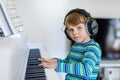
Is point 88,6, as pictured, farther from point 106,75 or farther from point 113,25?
point 106,75

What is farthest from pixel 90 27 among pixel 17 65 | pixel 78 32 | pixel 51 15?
pixel 51 15

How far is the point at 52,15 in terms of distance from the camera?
9.04 ft

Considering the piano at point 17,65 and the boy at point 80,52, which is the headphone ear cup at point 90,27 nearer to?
the boy at point 80,52

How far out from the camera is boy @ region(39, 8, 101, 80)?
1105mm

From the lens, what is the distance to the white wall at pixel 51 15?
2717 mm

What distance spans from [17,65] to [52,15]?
186 centimetres

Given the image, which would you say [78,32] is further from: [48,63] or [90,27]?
[48,63]

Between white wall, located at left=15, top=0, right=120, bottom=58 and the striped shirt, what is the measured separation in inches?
57.8

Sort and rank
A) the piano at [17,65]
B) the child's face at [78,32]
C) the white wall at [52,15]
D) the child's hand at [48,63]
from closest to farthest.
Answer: the piano at [17,65] → the child's hand at [48,63] → the child's face at [78,32] → the white wall at [52,15]

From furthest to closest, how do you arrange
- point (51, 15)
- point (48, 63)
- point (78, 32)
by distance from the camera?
1. point (51, 15)
2. point (78, 32)
3. point (48, 63)

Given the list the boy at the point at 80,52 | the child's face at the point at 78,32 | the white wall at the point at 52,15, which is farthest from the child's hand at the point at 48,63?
the white wall at the point at 52,15

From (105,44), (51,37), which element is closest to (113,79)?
(105,44)

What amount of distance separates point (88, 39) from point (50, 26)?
1551mm

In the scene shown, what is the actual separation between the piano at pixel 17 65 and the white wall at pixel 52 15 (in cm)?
120
